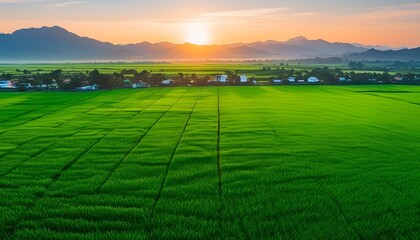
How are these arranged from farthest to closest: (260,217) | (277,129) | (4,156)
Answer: (277,129), (4,156), (260,217)

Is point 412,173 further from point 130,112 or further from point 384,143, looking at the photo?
point 130,112

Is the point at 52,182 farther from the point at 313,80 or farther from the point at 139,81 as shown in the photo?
the point at 313,80

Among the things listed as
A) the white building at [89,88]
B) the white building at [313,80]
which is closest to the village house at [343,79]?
the white building at [313,80]

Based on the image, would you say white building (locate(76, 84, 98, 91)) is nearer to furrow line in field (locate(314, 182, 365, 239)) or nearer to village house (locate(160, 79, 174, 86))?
village house (locate(160, 79, 174, 86))

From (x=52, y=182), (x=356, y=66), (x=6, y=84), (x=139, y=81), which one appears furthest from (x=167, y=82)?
(x=356, y=66)

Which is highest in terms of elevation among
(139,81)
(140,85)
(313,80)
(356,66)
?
(139,81)

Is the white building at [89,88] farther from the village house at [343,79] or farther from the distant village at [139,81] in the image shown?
the village house at [343,79]

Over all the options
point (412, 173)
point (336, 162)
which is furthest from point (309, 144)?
point (412, 173)

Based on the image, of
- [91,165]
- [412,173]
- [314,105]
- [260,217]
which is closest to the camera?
[260,217]

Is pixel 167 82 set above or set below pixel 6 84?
below
